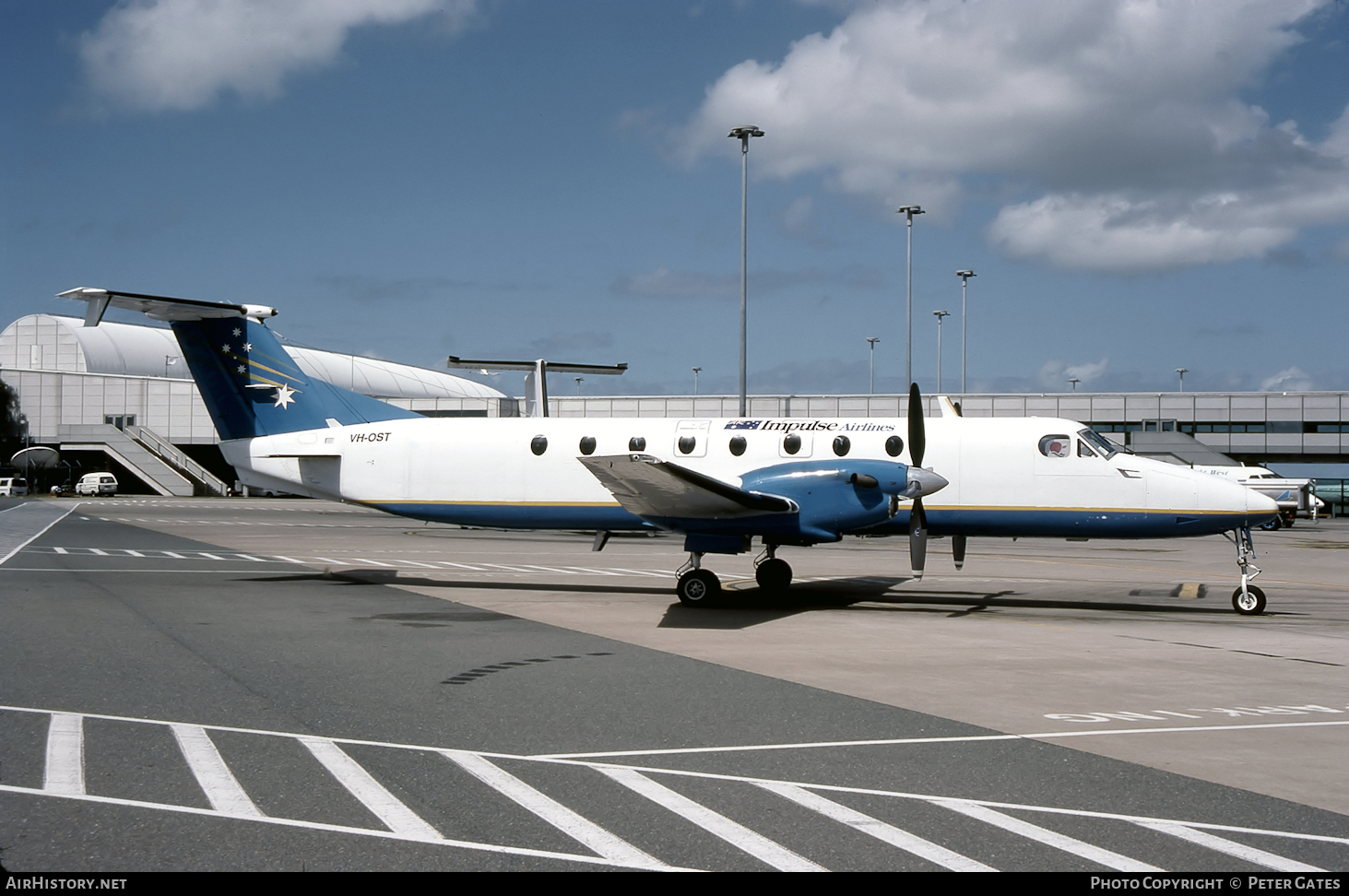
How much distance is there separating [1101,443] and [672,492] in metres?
7.59

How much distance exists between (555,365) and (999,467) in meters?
31.4

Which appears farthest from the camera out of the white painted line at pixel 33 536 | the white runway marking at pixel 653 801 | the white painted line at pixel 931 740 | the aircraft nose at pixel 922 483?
the white painted line at pixel 33 536

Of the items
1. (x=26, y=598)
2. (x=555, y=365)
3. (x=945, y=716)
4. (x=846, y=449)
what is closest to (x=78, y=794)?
(x=945, y=716)

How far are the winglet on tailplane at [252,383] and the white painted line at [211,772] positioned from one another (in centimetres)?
1385

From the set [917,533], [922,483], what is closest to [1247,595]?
[917,533]

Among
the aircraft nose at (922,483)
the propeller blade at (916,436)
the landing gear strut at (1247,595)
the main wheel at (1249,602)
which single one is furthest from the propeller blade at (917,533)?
the main wheel at (1249,602)

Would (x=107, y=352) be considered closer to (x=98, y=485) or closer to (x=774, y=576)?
(x=98, y=485)

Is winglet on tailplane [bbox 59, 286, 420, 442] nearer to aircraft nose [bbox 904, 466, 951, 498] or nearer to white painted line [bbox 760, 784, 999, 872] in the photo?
aircraft nose [bbox 904, 466, 951, 498]

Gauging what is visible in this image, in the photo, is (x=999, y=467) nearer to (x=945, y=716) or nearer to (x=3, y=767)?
(x=945, y=716)

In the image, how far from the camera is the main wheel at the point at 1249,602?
1698 centimetres

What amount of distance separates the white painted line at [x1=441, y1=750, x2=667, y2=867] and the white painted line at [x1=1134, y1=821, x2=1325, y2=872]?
292 centimetres

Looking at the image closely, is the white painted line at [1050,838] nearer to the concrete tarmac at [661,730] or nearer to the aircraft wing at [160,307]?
the concrete tarmac at [661,730]

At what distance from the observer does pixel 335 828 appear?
5875 mm

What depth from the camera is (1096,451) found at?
1820 centimetres
